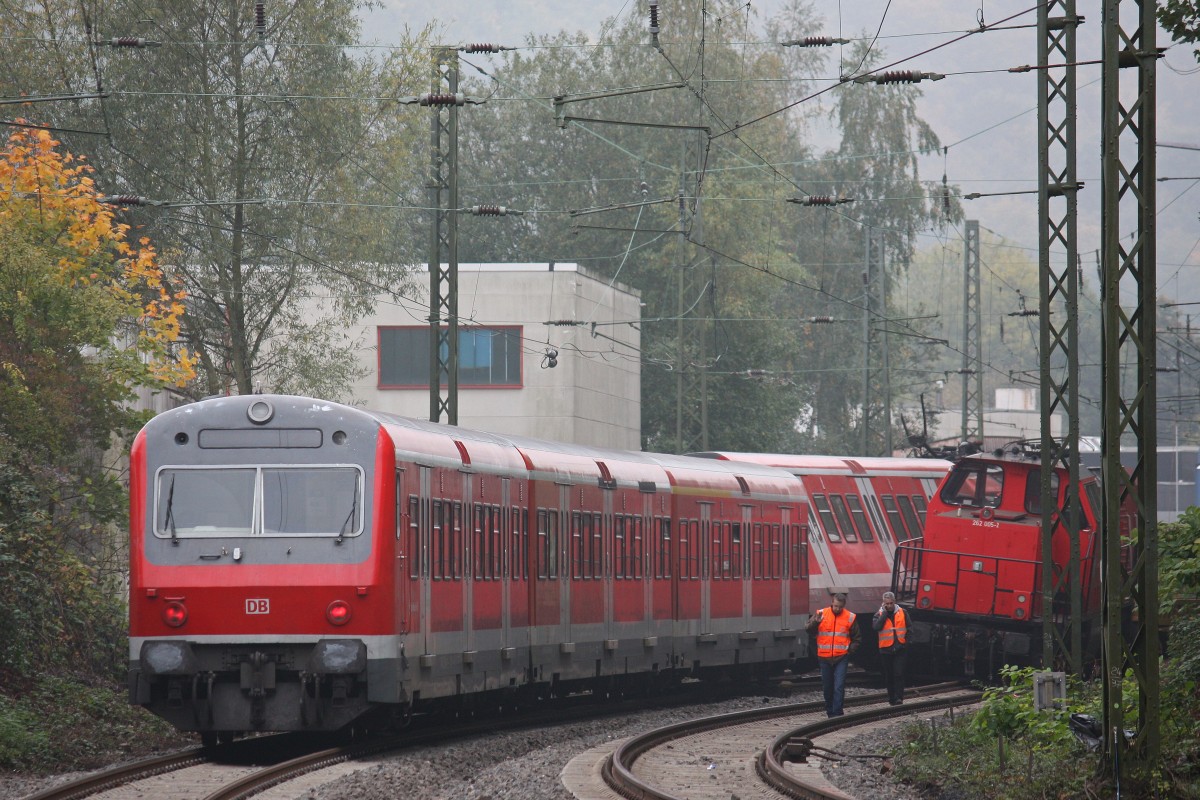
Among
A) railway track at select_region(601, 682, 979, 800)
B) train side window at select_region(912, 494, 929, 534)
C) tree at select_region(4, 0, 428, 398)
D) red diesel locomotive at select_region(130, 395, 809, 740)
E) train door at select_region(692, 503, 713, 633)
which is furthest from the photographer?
tree at select_region(4, 0, 428, 398)

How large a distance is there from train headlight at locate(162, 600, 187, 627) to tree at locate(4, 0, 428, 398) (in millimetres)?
18023

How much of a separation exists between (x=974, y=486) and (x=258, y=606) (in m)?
14.5

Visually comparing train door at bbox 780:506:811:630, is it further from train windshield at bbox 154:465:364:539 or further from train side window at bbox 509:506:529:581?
train windshield at bbox 154:465:364:539

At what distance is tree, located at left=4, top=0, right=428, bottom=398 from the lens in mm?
34656

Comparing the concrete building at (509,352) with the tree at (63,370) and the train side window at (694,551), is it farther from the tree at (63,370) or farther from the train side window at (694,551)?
the tree at (63,370)

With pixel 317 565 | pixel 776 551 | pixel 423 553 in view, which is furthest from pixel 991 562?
pixel 317 565

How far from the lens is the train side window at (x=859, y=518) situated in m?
30.9

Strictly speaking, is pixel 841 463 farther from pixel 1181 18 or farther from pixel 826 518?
pixel 1181 18

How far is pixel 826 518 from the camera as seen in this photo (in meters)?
30.2

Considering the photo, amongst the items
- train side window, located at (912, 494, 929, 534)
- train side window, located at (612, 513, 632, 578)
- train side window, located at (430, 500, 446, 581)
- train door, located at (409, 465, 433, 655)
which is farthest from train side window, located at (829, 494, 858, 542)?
train door, located at (409, 465, 433, 655)

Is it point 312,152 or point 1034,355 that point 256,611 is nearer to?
point 312,152

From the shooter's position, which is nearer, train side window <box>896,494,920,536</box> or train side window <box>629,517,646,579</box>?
train side window <box>629,517,646,579</box>

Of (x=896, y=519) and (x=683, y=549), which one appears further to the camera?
(x=896, y=519)

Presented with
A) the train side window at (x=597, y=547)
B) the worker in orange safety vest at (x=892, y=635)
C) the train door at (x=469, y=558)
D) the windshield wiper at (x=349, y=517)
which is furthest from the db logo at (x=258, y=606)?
the worker in orange safety vest at (x=892, y=635)
